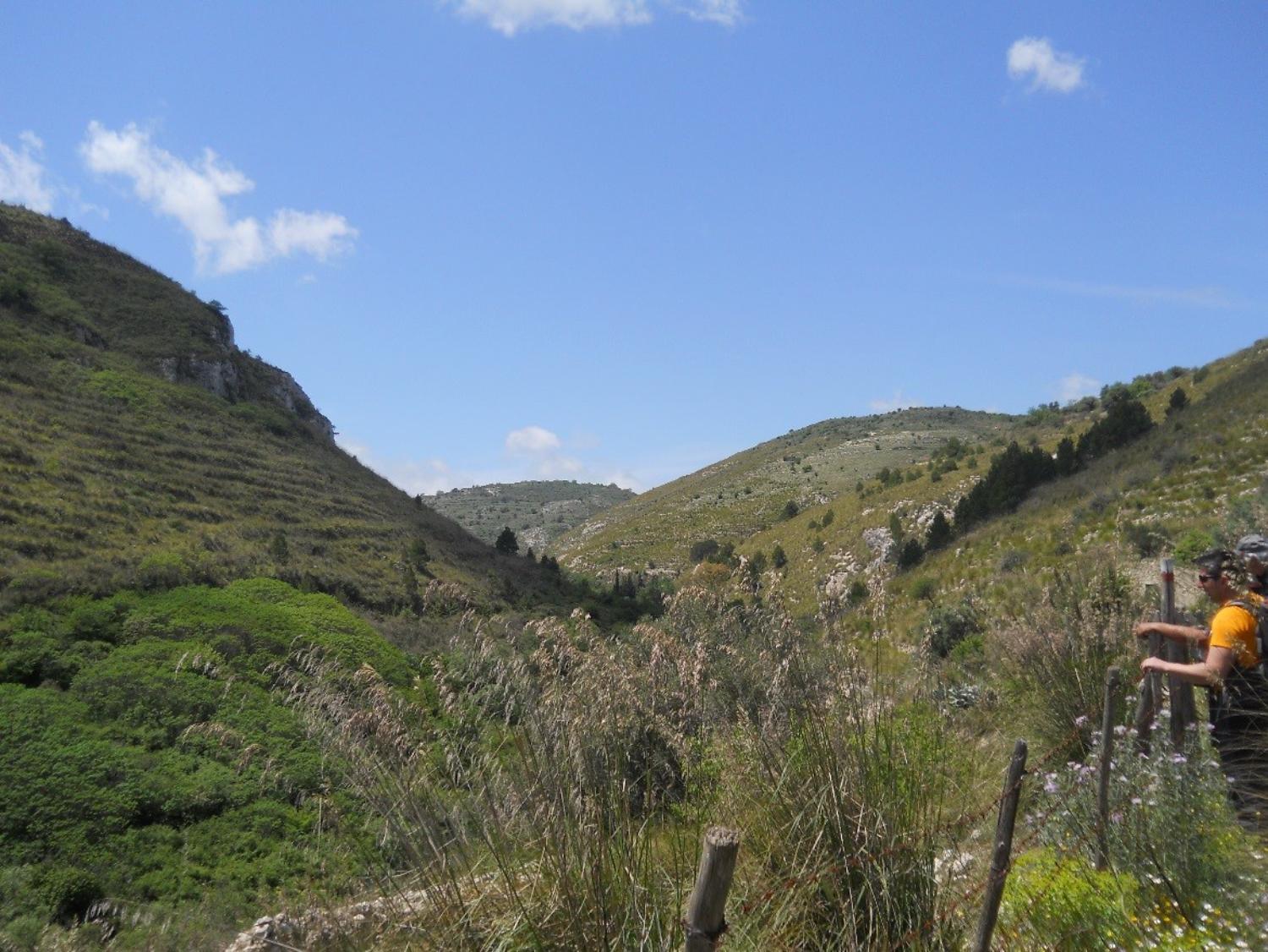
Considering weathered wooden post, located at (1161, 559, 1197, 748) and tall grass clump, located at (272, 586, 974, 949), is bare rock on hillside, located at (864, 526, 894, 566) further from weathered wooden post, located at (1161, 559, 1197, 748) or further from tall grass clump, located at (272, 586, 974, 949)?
tall grass clump, located at (272, 586, 974, 949)

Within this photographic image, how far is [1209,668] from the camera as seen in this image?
3660 mm

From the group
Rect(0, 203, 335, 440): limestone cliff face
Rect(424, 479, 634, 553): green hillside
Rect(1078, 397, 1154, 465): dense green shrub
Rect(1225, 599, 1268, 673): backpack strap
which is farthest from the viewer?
Rect(424, 479, 634, 553): green hillside

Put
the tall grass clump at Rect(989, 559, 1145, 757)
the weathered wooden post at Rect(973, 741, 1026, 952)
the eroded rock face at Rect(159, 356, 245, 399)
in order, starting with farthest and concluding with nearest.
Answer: the eroded rock face at Rect(159, 356, 245, 399) → the tall grass clump at Rect(989, 559, 1145, 757) → the weathered wooden post at Rect(973, 741, 1026, 952)

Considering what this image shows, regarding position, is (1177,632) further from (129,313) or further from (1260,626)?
(129,313)

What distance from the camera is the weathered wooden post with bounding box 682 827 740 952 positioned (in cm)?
192

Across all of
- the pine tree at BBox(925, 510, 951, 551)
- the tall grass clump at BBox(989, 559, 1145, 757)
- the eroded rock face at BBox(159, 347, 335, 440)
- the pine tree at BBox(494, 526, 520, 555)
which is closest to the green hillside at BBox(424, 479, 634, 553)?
the eroded rock face at BBox(159, 347, 335, 440)

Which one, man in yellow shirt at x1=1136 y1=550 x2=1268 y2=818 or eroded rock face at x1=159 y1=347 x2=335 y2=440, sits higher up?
eroded rock face at x1=159 y1=347 x2=335 y2=440

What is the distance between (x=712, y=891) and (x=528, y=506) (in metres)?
129

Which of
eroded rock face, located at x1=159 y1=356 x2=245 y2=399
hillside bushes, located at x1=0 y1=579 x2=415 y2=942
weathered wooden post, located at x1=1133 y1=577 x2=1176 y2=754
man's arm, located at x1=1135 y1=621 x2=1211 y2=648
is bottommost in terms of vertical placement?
hillside bushes, located at x1=0 y1=579 x2=415 y2=942

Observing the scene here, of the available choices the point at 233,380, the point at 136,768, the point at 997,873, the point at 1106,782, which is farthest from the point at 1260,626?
the point at 233,380

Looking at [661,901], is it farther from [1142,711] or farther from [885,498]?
[885,498]

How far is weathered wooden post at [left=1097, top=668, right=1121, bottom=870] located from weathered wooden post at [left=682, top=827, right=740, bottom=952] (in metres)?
2.17

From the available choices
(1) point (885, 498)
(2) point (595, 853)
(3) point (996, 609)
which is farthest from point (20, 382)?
(1) point (885, 498)

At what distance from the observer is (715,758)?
3.76 m
